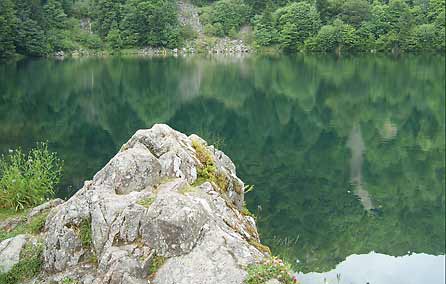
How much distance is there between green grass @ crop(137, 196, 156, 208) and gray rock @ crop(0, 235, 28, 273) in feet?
10.0

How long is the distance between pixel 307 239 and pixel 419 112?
3297cm

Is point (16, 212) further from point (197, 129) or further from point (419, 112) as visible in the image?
point (419, 112)

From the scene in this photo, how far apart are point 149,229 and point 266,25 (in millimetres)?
132724

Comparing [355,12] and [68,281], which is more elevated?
[355,12]

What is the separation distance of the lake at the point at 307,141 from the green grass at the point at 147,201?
148 inches

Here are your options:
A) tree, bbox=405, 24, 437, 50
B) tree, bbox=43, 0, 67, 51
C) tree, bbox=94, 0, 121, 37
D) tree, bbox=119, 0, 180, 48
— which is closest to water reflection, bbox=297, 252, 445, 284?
tree, bbox=43, 0, 67, 51

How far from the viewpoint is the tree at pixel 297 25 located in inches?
5212

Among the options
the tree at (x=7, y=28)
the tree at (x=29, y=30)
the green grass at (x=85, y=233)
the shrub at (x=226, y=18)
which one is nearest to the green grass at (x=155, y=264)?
the green grass at (x=85, y=233)

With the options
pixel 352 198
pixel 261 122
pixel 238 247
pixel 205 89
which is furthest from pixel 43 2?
pixel 238 247

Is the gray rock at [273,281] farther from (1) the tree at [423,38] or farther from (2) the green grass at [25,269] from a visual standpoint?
(1) the tree at [423,38]

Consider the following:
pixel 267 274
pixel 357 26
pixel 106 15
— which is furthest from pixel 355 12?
pixel 267 274

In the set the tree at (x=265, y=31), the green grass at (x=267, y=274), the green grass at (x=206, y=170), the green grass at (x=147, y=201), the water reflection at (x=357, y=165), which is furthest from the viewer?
the tree at (x=265, y=31)

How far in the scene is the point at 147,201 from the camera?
9961mm

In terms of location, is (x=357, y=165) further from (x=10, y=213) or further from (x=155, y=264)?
(x=155, y=264)
